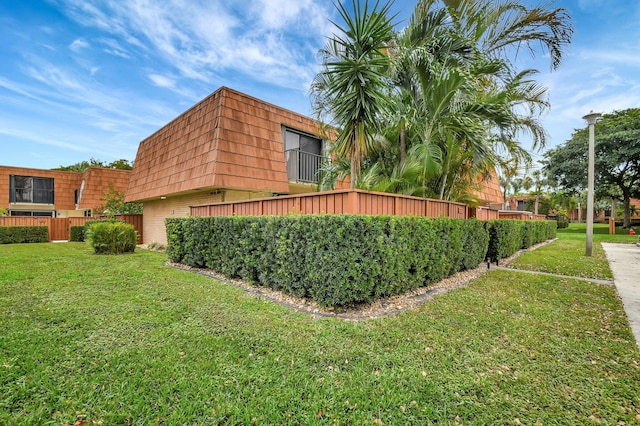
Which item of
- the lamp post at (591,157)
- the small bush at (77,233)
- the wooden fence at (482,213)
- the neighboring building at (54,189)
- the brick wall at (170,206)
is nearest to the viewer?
the wooden fence at (482,213)

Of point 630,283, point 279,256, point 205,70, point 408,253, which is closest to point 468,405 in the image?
point 408,253

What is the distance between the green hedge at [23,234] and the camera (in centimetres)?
1577

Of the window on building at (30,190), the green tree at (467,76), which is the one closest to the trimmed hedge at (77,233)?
the window on building at (30,190)

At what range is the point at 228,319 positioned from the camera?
389 centimetres

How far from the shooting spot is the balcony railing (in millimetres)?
11320

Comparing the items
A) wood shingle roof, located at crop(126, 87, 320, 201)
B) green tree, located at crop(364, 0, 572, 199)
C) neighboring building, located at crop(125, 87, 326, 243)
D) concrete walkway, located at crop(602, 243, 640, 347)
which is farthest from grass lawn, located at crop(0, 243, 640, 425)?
neighboring building, located at crop(125, 87, 326, 243)

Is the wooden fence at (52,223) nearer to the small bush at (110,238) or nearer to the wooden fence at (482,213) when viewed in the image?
the small bush at (110,238)

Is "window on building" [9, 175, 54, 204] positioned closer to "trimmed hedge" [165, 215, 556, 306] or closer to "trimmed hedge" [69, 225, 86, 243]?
"trimmed hedge" [69, 225, 86, 243]

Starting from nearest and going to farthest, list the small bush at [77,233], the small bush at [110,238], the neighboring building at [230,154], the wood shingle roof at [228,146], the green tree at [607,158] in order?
the wood shingle roof at [228,146]
the neighboring building at [230,154]
the small bush at [110,238]
the small bush at [77,233]
the green tree at [607,158]

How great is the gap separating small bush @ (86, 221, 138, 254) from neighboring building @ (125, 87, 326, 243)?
1957mm

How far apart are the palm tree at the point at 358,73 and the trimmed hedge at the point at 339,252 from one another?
1739mm

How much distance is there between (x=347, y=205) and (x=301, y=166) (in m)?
7.50

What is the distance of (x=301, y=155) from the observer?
38.4ft

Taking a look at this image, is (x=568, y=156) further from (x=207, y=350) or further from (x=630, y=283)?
(x=207, y=350)
